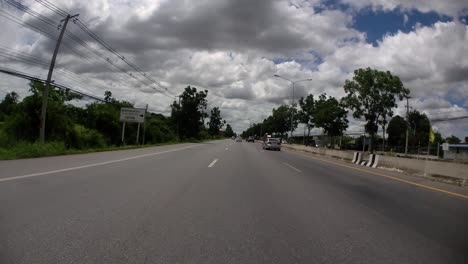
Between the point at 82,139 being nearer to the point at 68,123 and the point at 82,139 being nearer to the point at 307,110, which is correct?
the point at 68,123

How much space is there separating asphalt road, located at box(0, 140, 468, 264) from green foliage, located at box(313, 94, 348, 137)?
5409 centimetres

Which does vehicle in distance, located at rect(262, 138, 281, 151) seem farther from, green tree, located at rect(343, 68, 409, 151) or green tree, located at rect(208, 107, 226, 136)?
green tree, located at rect(208, 107, 226, 136)

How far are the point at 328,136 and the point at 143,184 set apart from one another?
2479 inches

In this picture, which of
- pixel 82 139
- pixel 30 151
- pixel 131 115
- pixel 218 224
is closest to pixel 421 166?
pixel 218 224

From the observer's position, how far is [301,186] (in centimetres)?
1066

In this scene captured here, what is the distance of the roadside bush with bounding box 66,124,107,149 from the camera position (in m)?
31.4

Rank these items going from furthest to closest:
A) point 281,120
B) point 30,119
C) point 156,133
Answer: point 281,120
point 156,133
point 30,119

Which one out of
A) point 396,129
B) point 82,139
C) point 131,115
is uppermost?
point 396,129

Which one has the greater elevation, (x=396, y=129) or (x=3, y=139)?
(x=396, y=129)

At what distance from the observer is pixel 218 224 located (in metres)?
5.78

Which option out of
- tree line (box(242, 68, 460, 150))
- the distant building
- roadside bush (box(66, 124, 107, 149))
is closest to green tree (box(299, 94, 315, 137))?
tree line (box(242, 68, 460, 150))

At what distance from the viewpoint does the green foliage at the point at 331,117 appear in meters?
62.8

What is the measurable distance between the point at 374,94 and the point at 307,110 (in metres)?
17.3

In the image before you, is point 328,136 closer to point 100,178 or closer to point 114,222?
point 100,178
